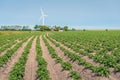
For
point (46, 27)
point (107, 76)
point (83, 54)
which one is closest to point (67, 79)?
point (107, 76)

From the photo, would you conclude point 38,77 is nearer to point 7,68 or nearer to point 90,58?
point 7,68

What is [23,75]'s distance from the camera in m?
15.0

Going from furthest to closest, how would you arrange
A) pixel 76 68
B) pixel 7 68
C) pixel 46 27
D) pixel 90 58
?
1. pixel 46 27
2. pixel 90 58
3. pixel 7 68
4. pixel 76 68

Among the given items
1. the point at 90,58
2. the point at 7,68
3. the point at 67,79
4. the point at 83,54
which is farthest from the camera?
the point at 83,54

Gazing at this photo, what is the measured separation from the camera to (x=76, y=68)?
16297 mm

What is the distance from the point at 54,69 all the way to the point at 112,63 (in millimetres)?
3924

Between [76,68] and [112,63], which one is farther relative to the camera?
[76,68]

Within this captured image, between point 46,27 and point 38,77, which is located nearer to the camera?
point 38,77

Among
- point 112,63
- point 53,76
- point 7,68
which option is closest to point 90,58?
point 112,63

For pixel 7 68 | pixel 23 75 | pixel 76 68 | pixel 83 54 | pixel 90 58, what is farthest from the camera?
pixel 83 54

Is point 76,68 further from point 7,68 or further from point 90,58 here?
point 7,68

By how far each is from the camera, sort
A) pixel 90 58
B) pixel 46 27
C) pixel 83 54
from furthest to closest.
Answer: pixel 46 27 < pixel 83 54 < pixel 90 58

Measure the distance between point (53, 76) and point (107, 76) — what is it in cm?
331

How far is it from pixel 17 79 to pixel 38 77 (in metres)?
1.30
